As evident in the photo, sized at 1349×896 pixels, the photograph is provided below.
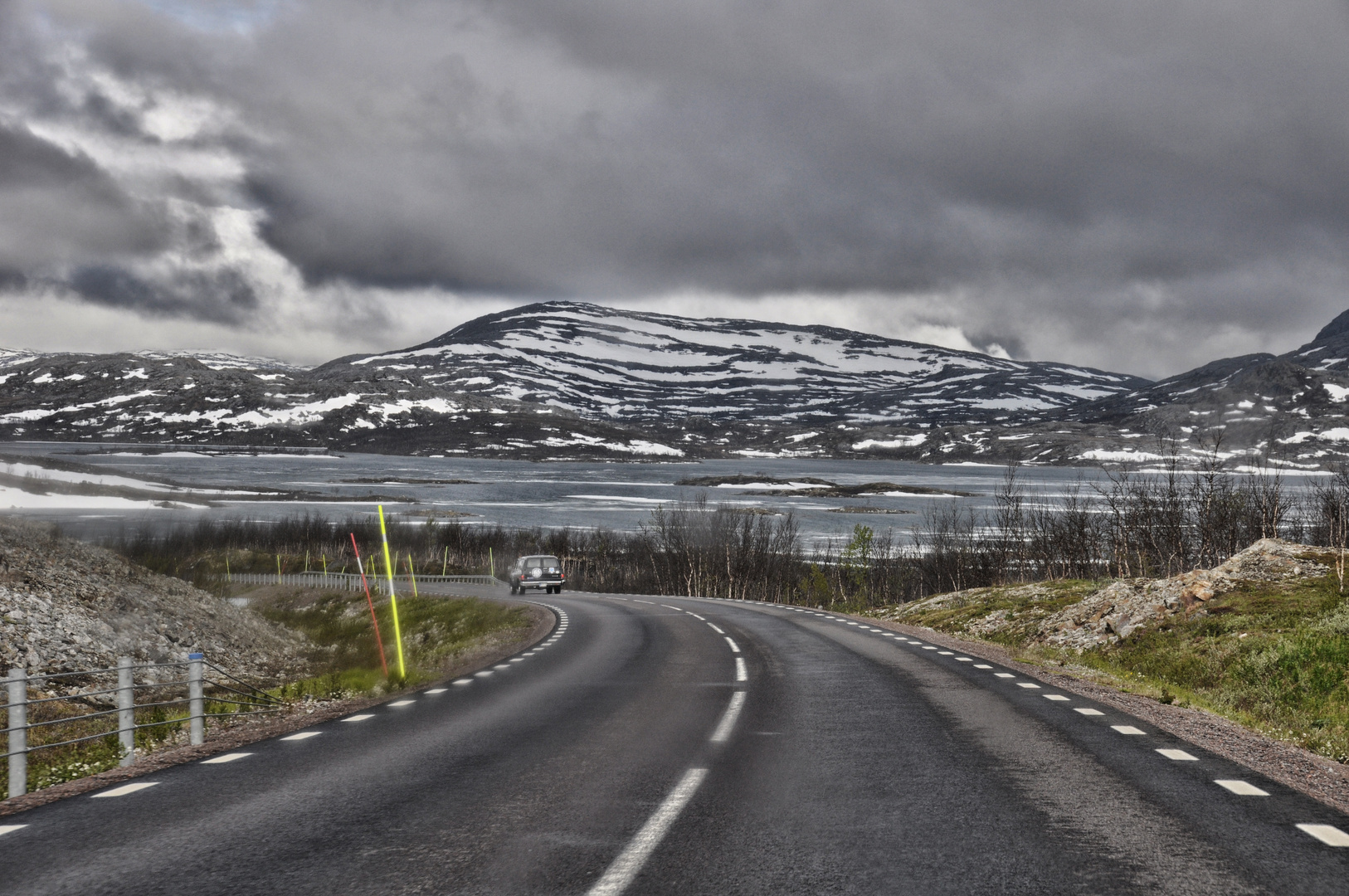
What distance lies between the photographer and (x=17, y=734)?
8.96 metres

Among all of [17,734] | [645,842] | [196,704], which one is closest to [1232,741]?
[645,842]

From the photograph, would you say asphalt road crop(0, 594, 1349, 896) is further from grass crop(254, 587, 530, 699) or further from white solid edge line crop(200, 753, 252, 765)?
grass crop(254, 587, 530, 699)

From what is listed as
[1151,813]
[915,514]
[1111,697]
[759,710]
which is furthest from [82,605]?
[915,514]

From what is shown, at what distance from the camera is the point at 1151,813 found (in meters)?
6.92

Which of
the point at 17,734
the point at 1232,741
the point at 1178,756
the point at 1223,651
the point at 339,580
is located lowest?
the point at 339,580

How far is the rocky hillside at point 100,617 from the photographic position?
2300 centimetres

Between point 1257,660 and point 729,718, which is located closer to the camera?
point 729,718

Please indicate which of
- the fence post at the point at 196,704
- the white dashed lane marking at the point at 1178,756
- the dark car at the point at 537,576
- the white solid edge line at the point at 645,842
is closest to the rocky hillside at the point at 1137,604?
the white dashed lane marking at the point at 1178,756

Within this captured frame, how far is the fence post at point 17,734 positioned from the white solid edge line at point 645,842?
625 centimetres

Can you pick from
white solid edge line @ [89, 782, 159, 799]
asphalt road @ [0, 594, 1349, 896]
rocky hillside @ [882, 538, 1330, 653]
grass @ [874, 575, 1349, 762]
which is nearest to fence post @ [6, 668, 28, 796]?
asphalt road @ [0, 594, 1349, 896]

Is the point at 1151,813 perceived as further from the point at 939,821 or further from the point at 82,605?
the point at 82,605

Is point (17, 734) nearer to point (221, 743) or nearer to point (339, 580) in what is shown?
point (221, 743)

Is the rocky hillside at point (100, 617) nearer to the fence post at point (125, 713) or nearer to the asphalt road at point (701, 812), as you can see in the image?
the fence post at point (125, 713)

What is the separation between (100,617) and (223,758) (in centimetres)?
2044
